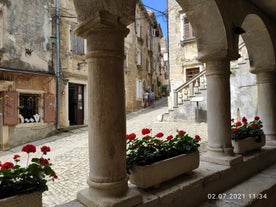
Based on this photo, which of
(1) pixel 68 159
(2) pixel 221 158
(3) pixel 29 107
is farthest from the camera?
(3) pixel 29 107

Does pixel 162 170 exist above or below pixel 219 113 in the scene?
below

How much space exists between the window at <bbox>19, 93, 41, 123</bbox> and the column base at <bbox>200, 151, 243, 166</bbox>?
786cm

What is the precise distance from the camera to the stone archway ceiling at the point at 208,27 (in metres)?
2.97

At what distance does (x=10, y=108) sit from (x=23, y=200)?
26.3 ft

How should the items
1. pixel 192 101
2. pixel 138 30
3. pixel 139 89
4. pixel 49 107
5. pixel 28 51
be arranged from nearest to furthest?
pixel 28 51 < pixel 192 101 < pixel 49 107 < pixel 139 89 < pixel 138 30

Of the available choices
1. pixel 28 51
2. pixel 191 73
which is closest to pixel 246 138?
pixel 28 51

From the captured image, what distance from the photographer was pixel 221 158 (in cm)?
300

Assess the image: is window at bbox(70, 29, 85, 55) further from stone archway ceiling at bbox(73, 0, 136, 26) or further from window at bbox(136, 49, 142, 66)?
stone archway ceiling at bbox(73, 0, 136, 26)

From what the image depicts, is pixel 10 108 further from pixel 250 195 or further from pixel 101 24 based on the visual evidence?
pixel 250 195

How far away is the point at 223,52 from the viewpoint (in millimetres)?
3086

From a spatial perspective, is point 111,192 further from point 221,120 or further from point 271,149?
point 271,149

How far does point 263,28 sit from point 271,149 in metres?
2.03

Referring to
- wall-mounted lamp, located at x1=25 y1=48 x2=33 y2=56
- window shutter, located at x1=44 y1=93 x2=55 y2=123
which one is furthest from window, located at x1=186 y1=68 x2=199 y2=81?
wall-mounted lamp, located at x1=25 y1=48 x2=33 y2=56

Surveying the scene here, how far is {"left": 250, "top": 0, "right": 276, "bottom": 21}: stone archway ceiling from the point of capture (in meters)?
3.73
